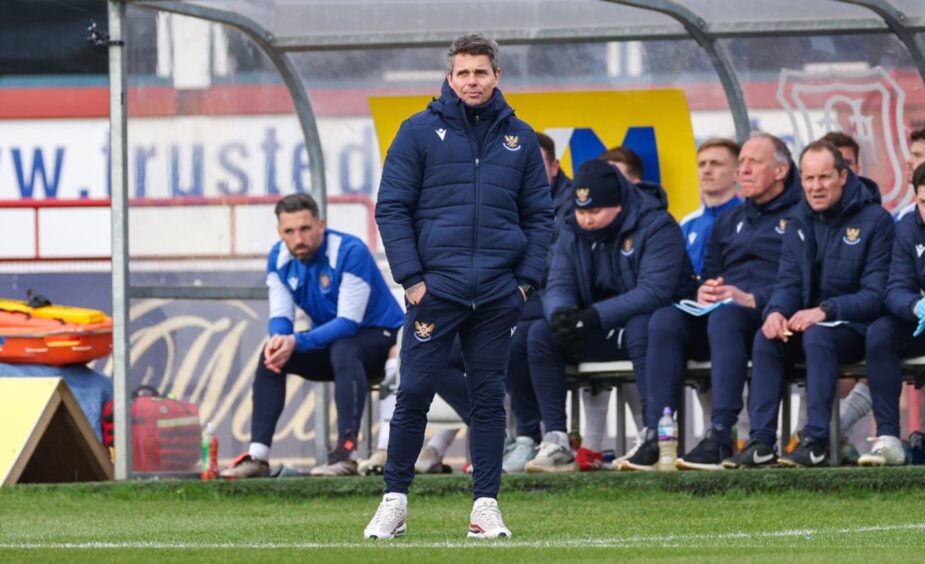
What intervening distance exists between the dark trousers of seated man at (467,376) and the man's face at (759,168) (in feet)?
9.91

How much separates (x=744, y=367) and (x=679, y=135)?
6.99 ft

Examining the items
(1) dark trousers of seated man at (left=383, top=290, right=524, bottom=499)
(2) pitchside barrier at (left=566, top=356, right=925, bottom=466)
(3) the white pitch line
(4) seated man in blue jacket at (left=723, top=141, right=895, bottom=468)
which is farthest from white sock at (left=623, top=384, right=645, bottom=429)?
(1) dark trousers of seated man at (left=383, top=290, right=524, bottom=499)

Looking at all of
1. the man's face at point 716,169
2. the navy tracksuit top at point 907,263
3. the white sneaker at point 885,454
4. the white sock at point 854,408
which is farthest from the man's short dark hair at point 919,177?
the white sock at point 854,408

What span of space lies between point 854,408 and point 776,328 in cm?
128

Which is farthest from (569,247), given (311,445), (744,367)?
(311,445)

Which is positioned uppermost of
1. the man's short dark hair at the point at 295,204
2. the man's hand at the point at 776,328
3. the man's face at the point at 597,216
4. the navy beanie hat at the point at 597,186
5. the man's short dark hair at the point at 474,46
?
the man's short dark hair at the point at 474,46

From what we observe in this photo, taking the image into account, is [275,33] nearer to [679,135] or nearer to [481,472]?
[679,135]

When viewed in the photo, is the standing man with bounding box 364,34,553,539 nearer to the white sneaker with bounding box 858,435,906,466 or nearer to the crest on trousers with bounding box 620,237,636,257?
the white sneaker with bounding box 858,435,906,466

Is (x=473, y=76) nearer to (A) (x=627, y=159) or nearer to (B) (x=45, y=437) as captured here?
(A) (x=627, y=159)

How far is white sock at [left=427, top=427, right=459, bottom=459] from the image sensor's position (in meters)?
10.2

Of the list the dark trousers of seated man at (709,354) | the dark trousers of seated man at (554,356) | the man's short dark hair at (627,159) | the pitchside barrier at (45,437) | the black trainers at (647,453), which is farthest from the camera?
the man's short dark hair at (627,159)

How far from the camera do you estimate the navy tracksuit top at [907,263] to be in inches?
347

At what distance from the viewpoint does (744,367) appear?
29.8ft

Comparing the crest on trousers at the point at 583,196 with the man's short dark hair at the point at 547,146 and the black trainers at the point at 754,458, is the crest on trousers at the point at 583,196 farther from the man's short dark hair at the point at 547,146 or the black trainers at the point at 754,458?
the black trainers at the point at 754,458
